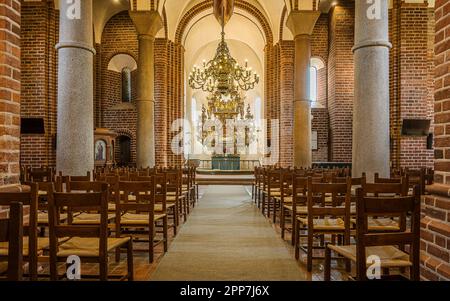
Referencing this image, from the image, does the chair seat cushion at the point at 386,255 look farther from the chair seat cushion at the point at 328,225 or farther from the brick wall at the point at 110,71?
the brick wall at the point at 110,71

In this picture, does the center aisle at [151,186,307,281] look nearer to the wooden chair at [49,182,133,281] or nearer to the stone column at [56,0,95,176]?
the wooden chair at [49,182,133,281]

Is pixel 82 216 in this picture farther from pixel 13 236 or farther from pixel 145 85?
pixel 145 85

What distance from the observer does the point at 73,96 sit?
23.0 ft

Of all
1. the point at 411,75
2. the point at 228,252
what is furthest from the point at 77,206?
the point at 411,75

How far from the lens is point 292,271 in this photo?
4.60 metres

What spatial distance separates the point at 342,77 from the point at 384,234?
1446 centimetres

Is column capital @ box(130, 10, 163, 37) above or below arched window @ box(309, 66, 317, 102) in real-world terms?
above

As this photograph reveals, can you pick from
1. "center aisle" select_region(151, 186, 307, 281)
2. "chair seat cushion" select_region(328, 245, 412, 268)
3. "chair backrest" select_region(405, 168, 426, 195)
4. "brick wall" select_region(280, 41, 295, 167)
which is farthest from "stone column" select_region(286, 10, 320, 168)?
"chair seat cushion" select_region(328, 245, 412, 268)

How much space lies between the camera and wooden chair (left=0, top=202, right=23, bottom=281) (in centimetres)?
196

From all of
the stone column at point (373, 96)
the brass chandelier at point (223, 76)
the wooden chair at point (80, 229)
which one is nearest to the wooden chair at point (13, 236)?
the wooden chair at point (80, 229)

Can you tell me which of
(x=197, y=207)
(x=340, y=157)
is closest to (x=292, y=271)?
(x=197, y=207)

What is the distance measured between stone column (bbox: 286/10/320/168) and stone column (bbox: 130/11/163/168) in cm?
472

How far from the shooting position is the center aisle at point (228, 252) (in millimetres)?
4447

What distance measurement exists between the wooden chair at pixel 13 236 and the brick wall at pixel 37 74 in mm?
11398
